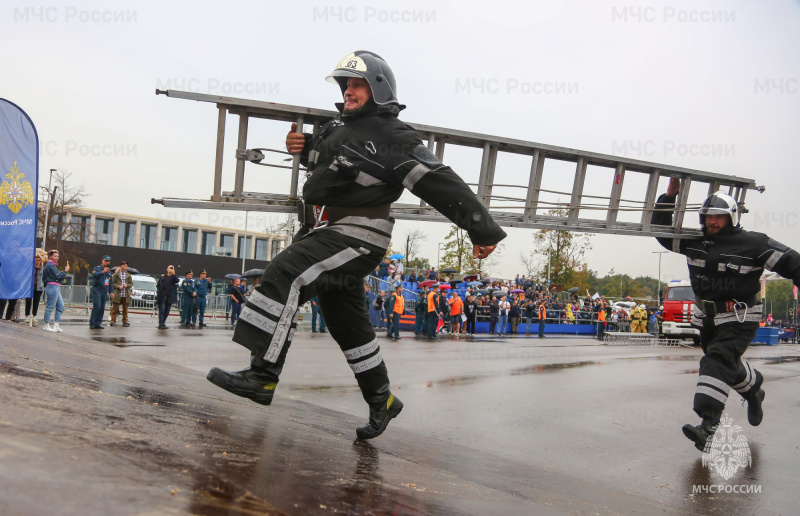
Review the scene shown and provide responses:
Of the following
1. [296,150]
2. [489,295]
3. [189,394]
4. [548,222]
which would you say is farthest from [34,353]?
[489,295]

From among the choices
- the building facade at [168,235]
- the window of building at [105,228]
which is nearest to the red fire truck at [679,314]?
the building facade at [168,235]

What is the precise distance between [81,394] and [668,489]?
3031 millimetres

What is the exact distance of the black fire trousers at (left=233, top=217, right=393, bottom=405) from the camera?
3123 millimetres

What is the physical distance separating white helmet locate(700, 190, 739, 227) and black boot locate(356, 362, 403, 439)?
10.6 ft

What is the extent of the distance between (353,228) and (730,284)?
3407 mm

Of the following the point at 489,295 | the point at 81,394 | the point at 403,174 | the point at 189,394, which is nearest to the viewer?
the point at 81,394

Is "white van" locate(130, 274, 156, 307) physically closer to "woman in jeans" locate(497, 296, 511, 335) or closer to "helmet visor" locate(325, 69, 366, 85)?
"woman in jeans" locate(497, 296, 511, 335)

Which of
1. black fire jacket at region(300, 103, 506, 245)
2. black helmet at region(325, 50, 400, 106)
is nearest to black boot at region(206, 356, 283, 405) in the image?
black fire jacket at region(300, 103, 506, 245)

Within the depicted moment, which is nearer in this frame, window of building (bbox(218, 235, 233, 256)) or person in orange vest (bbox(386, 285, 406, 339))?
person in orange vest (bbox(386, 285, 406, 339))

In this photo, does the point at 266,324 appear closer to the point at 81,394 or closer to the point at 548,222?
the point at 81,394

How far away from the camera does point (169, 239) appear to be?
277 ft

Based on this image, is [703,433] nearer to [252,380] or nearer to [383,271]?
[252,380]

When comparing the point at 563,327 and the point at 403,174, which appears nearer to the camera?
the point at 403,174

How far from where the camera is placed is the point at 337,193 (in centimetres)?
340
